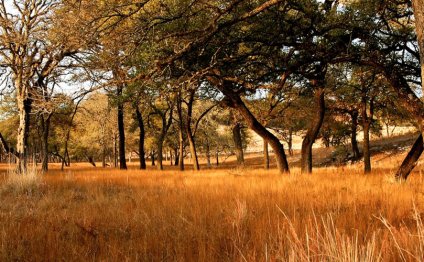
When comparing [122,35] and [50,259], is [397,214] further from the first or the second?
[122,35]

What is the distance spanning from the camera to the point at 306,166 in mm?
11930

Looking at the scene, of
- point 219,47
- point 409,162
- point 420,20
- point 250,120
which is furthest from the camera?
point 250,120

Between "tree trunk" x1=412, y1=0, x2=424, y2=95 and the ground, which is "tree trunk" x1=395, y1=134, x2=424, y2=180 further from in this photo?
"tree trunk" x1=412, y1=0, x2=424, y2=95

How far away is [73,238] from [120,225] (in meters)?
0.70

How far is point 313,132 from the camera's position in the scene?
38.0 feet

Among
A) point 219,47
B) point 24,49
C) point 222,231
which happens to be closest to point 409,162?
point 219,47

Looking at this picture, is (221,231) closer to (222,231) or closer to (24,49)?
(222,231)

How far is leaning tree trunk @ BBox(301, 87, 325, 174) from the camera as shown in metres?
11.3

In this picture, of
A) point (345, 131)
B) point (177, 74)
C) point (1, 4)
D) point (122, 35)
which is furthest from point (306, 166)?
point (345, 131)

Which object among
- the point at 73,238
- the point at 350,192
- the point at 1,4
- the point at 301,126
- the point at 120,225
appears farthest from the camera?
the point at 301,126

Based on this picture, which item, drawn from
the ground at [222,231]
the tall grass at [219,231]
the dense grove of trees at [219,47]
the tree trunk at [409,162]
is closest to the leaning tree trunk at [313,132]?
the dense grove of trees at [219,47]

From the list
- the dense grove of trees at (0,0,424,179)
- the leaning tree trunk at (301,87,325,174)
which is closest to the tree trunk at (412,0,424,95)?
the dense grove of trees at (0,0,424,179)

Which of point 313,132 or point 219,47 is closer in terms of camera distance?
point 219,47

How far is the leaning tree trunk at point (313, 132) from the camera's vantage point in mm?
11258
